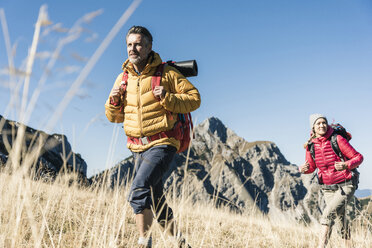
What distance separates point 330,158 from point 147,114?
291 centimetres

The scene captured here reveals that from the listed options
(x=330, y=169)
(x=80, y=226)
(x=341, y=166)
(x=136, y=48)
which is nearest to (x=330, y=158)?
(x=330, y=169)

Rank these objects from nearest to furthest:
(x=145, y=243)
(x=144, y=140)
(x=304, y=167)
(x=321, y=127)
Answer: (x=145, y=243) → (x=144, y=140) → (x=321, y=127) → (x=304, y=167)

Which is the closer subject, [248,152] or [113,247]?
[113,247]

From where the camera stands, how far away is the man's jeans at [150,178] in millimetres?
2340

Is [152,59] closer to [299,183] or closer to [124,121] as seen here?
[124,121]

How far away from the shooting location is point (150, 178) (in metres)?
2.38

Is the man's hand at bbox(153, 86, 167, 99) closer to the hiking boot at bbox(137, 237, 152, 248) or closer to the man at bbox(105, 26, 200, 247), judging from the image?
the man at bbox(105, 26, 200, 247)

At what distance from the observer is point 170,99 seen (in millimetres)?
2537

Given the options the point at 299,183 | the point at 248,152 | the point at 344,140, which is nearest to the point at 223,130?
the point at 248,152

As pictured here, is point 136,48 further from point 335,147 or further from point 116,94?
point 335,147

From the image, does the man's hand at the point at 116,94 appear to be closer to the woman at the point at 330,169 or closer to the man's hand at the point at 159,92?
the man's hand at the point at 159,92

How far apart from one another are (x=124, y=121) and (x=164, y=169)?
2.36 feet

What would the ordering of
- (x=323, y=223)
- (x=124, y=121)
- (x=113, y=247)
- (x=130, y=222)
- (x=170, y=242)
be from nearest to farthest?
(x=113, y=247)
(x=170, y=242)
(x=124, y=121)
(x=323, y=223)
(x=130, y=222)

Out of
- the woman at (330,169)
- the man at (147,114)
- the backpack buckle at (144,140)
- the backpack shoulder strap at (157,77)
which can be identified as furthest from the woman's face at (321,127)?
the backpack buckle at (144,140)
